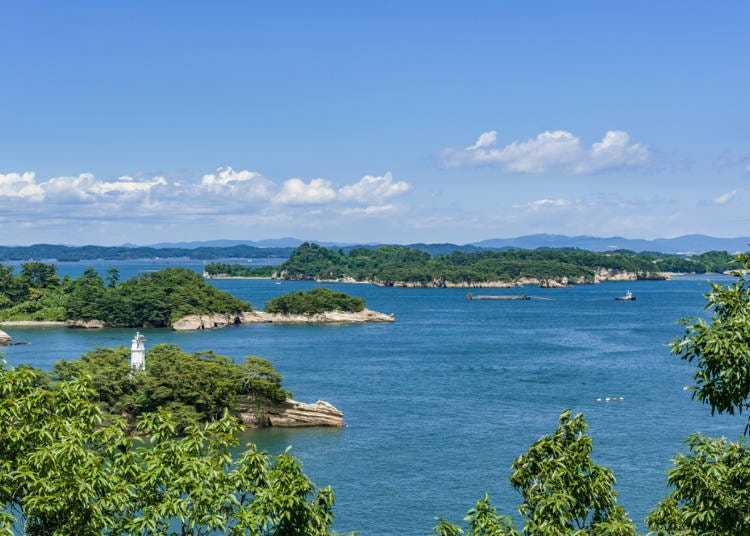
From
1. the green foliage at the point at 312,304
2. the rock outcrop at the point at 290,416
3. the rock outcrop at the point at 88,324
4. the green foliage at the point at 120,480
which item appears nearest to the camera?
the green foliage at the point at 120,480

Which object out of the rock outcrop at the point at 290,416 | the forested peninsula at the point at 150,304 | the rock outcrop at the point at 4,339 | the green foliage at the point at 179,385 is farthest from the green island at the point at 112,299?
the rock outcrop at the point at 290,416

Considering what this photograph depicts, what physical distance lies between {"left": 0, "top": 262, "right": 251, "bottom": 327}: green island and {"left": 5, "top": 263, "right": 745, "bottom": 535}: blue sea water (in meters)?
4.52

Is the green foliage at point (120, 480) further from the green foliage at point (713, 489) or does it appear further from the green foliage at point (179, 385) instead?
the green foliage at point (179, 385)

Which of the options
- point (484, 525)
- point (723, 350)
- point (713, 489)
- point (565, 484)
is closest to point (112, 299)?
point (484, 525)

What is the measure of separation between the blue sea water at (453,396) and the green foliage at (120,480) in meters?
6.29

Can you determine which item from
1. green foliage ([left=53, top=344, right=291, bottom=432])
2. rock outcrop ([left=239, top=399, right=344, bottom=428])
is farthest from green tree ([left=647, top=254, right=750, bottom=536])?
rock outcrop ([left=239, top=399, right=344, bottom=428])

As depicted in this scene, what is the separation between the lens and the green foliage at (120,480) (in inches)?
416

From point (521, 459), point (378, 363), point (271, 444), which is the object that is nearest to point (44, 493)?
point (521, 459)

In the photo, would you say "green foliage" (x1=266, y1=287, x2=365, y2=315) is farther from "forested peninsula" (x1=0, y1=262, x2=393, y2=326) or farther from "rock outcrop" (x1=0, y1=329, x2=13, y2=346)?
"rock outcrop" (x1=0, y1=329, x2=13, y2=346)

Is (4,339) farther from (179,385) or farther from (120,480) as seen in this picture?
(120,480)

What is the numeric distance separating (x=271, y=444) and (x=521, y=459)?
26548mm

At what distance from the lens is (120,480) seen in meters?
11.6

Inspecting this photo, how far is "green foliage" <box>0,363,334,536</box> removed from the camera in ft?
34.7

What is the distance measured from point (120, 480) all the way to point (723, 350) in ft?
27.0
